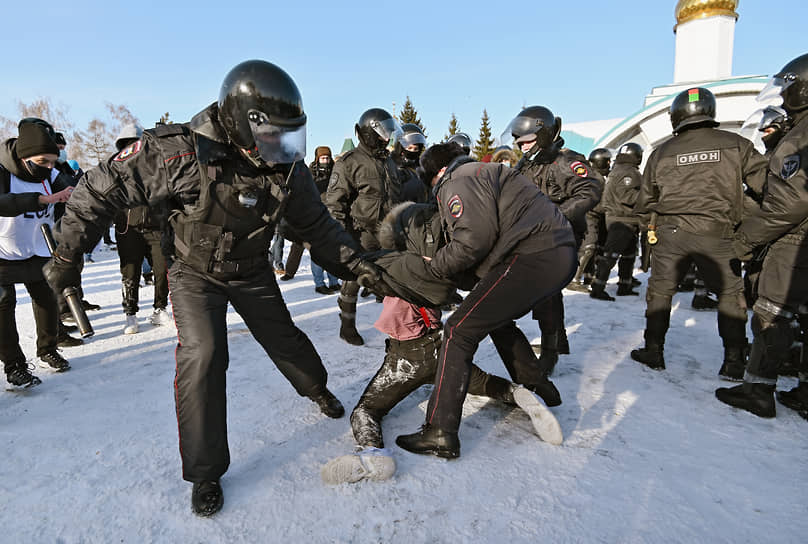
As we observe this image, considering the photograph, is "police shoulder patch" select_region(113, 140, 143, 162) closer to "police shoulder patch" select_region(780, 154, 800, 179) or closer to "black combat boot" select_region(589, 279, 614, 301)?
"police shoulder patch" select_region(780, 154, 800, 179)

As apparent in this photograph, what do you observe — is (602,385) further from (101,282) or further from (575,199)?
(101,282)

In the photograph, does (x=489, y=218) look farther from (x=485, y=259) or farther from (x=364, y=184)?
(x=364, y=184)

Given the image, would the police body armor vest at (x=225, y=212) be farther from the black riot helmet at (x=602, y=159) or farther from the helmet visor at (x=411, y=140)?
the black riot helmet at (x=602, y=159)

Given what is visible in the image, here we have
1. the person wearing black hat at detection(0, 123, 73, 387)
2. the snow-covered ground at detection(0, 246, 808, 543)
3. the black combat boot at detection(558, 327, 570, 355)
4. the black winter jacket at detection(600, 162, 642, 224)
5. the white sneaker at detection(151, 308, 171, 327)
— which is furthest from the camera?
the black winter jacket at detection(600, 162, 642, 224)

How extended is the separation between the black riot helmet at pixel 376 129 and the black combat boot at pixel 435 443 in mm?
3100

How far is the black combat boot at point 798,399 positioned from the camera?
2949mm

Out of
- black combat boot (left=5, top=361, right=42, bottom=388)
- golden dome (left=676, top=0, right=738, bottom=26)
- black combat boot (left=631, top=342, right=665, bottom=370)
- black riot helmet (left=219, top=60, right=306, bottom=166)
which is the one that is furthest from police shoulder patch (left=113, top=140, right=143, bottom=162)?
golden dome (left=676, top=0, right=738, bottom=26)

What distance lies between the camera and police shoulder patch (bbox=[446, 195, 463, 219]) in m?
2.23

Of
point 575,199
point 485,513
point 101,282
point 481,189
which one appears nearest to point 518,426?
point 485,513

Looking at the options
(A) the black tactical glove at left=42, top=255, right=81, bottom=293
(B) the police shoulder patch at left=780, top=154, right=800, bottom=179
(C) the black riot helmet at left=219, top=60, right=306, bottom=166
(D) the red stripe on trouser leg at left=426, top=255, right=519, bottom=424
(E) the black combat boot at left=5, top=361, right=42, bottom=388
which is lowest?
(E) the black combat boot at left=5, top=361, right=42, bottom=388

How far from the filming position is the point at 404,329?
107 inches

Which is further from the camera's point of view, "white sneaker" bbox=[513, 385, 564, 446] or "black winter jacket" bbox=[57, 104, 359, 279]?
"white sneaker" bbox=[513, 385, 564, 446]

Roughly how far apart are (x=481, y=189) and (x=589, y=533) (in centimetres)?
163

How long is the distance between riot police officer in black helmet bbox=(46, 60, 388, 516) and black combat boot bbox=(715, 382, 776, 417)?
3.27 meters
